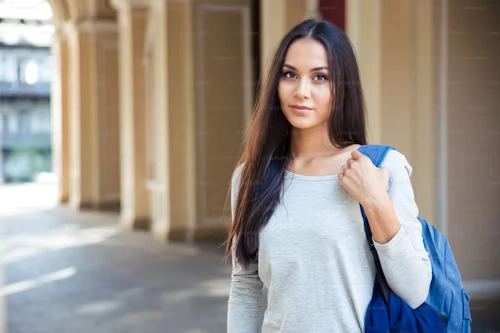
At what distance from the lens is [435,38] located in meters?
4.83

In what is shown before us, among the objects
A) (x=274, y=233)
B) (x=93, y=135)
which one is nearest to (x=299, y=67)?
(x=274, y=233)

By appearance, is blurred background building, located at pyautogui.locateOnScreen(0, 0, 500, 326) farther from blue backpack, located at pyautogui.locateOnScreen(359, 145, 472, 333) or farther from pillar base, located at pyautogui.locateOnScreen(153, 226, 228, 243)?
blue backpack, located at pyautogui.locateOnScreen(359, 145, 472, 333)

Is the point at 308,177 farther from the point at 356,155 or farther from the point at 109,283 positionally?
the point at 109,283

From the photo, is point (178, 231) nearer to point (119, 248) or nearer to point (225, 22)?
point (119, 248)

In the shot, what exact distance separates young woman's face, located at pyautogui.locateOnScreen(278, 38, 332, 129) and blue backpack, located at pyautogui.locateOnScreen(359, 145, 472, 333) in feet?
0.46

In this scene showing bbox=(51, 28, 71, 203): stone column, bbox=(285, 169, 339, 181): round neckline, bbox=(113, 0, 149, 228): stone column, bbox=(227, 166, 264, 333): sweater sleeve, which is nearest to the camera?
bbox=(285, 169, 339, 181): round neckline

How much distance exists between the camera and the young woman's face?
4.52 feet

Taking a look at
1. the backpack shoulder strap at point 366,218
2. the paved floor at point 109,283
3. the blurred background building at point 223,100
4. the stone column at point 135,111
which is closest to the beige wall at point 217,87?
the blurred background building at point 223,100

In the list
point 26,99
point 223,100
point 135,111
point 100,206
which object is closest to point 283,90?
point 223,100

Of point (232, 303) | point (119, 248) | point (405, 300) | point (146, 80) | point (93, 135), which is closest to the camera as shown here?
point (405, 300)

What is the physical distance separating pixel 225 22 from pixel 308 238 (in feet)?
29.3

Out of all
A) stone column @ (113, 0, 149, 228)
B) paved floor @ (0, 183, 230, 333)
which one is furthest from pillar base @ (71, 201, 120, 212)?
stone column @ (113, 0, 149, 228)

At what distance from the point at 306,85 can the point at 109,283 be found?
244 inches

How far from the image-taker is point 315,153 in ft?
4.74
